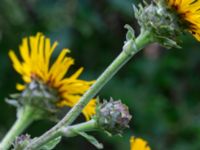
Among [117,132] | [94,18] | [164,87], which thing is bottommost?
[117,132]

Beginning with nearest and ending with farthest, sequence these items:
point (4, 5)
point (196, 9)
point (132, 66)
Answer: point (196, 9) < point (4, 5) < point (132, 66)

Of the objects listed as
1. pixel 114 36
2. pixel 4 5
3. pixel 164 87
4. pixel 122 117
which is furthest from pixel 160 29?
pixel 114 36

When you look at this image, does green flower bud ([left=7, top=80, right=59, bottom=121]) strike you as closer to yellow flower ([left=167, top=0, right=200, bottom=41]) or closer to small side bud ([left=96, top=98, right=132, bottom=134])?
small side bud ([left=96, top=98, right=132, bottom=134])

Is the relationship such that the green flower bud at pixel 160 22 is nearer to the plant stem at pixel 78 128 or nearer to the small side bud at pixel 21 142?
the plant stem at pixel 78 128

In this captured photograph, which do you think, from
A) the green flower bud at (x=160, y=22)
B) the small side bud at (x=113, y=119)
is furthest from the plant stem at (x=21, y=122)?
the green flower bud at (x=160, y=22)

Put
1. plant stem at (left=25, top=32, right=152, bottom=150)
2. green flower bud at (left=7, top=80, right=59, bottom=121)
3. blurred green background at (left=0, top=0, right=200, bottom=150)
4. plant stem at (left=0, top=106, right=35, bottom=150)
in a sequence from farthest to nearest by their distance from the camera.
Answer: blurred green background at (left=0, top=0, right=200, bottom=150)
green flower bud at (left=7, top=80, right=59, bottom=121)
plant stem at (left=0, top=106, right=35, bottom=150)
plant stem at (left=25, top=32, right=152, bottom=150)

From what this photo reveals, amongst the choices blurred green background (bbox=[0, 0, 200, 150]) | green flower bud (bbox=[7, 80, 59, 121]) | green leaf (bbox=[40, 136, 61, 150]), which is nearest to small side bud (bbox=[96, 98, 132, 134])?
green leaf (bbox=[40, 136, 61, 150])

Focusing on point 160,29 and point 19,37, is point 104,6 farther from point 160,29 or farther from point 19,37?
point 160,29
